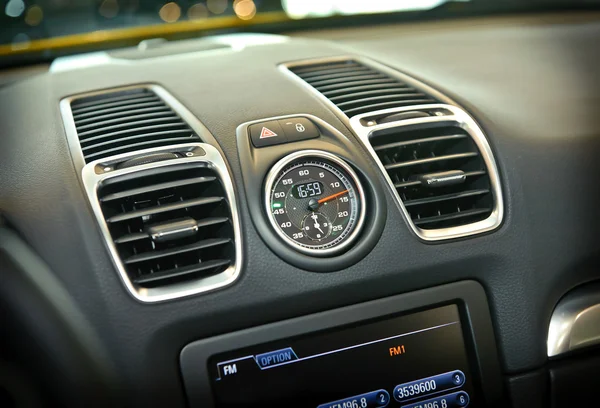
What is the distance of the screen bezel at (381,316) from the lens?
1656 mm

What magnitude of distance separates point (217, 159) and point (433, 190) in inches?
20.9

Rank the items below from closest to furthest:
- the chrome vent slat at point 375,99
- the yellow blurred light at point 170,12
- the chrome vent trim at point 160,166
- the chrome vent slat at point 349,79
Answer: the chrome vent trim at point 160,166 < the chrome vent slat at point 375,99 < the chrome vent slat at point 349,79 < the yellow blurred light at point 170,12

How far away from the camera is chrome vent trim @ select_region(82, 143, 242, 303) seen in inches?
62.6

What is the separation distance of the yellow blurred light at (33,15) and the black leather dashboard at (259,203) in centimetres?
29

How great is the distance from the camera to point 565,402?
191 centimetres

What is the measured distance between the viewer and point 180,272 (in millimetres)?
1619

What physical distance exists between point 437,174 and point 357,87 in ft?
1.31

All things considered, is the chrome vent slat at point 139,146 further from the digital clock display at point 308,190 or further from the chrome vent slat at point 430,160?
the chrome vent slat at point 430,160

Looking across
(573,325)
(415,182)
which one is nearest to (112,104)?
(415,182)

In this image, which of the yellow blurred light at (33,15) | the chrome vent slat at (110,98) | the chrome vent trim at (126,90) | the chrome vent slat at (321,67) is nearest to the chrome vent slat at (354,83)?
the chrome vent slat at (321,67)

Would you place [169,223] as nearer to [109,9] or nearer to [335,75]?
[335,75]

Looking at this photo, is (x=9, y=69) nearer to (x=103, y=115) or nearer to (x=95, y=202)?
Answer: (x=103, y=115)

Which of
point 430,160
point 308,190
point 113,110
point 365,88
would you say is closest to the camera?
point 308,190

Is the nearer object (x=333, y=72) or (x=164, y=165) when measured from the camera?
(x=164, y=165)
